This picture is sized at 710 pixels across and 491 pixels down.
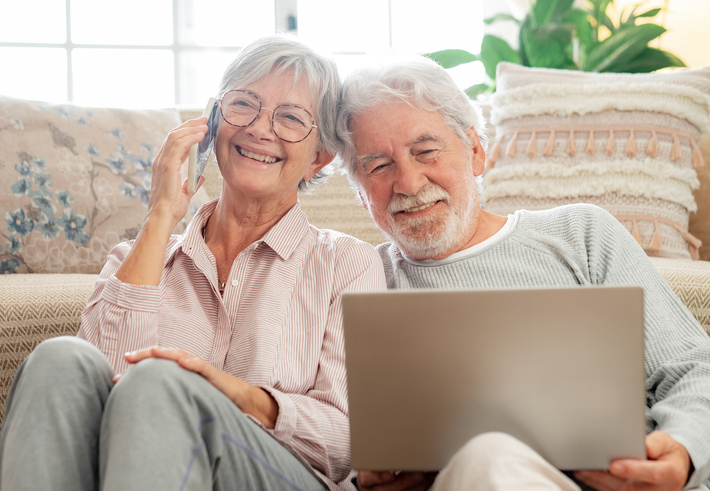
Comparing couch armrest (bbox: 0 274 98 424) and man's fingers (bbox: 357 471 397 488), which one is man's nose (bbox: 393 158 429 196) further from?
couch armrest (bbox: 0 274 98 424)

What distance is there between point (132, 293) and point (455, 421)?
1.96 ft

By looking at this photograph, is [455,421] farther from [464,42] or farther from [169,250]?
[464,42]

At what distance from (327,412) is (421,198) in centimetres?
45

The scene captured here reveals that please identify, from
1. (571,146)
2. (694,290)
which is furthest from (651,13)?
(694,290)

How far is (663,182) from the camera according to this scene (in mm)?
1732

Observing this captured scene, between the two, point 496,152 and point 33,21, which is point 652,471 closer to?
point 496,152

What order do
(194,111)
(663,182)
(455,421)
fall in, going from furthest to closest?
(194,111) → (663,182) → (455,421)

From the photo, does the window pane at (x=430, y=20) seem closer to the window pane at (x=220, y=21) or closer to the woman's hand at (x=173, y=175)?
the window pane at (x=220, y=21)

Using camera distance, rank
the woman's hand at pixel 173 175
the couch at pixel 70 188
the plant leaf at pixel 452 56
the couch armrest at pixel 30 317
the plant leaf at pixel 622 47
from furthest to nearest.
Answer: the plant leaf at pixel 452 56, the plant leaf at pixel 622 47, the couch at pixel 70 188, the couch armrest at pixel 30 317, the woman's hand at pixel 173 175

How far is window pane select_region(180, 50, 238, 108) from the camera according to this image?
316cm

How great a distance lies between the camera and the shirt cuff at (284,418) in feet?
3.03

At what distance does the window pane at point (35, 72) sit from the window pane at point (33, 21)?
0.18 feet

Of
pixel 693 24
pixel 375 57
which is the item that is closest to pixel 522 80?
pixel 375 57

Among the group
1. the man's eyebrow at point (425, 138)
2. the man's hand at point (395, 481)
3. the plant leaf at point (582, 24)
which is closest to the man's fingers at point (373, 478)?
the man's hand at point (395, 481)
